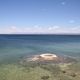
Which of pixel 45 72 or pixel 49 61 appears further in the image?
pixel 49 61

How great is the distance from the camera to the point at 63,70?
681 inches

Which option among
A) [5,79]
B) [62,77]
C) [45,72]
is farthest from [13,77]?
[62,77]

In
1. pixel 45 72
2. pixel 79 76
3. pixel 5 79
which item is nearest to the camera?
pixel 5 79

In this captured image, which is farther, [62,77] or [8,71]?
[8,71]

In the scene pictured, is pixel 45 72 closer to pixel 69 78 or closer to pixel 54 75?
pixel 54 75

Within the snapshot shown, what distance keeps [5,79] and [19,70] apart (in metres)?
3.10

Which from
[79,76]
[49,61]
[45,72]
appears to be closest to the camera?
[79,76]

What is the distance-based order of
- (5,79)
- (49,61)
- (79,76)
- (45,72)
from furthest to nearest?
1. (49,61)
2. (45,72)
3. (79,76)
4. (5,79)

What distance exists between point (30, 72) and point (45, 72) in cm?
158

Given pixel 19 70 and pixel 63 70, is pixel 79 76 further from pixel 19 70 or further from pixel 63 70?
pixel 19 70

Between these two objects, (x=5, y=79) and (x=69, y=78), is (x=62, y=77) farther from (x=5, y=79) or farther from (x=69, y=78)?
(x=5, y=79)

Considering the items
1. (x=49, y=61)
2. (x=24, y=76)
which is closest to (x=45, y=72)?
(x=24, y=76)

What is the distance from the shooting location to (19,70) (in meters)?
17.1

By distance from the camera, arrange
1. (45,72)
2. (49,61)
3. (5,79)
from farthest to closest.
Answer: (49,61) → (45,72) → (5,79)
